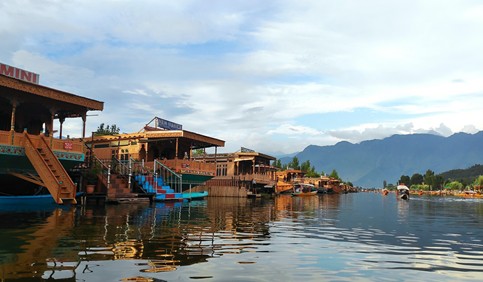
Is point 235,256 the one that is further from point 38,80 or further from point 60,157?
point 38,80

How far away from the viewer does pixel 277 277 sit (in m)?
7.24

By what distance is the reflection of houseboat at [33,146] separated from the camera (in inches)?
881

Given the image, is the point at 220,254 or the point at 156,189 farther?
the point at 156,189

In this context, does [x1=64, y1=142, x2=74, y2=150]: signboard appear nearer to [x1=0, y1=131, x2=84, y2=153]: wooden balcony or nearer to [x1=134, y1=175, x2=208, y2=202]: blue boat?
[x1=0, y1=131, x2=84, y2=153]: wooden balcony

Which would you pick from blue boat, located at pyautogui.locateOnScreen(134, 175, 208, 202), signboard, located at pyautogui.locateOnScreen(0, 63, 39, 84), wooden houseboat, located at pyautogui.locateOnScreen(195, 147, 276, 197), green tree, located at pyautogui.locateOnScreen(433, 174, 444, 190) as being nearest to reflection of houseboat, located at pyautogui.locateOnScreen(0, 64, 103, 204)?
signboard, located at pyautogui.locateOnScreen(0, 63, 39, 84)

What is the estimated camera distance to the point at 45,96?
1020 inches

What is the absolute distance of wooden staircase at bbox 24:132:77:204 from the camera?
21516 millimetres

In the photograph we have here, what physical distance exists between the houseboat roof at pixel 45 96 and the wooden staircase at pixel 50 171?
121 inches

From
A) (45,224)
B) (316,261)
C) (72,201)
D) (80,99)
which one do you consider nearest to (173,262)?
(316,261)

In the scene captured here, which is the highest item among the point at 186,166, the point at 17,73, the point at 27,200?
the point at 17,73

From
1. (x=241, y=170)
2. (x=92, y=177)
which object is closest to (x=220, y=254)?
(x=92, y=177)

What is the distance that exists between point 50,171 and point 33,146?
131 inches

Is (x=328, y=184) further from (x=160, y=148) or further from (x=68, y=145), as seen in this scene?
(x=68, y=145)

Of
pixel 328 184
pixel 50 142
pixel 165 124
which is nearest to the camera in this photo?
pixel 50 142
